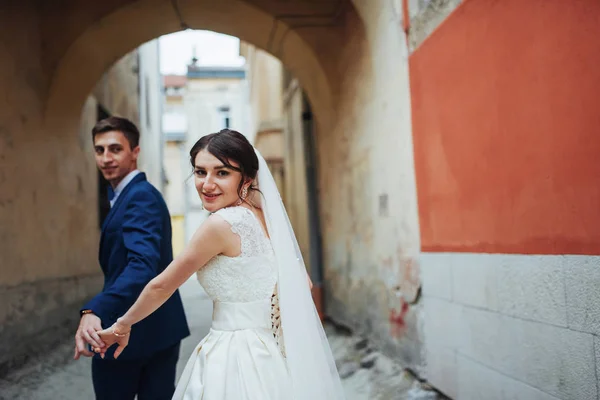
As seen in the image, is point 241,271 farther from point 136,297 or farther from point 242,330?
point 136,297

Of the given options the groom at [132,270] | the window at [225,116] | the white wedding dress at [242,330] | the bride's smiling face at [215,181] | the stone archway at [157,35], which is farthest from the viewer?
the window at [225,116]

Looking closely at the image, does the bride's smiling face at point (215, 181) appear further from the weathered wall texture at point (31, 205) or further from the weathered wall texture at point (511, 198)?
the weathered wall texture at point (31, 205)

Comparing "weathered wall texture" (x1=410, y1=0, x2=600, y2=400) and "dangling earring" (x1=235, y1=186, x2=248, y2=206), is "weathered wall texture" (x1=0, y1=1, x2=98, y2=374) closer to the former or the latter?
"dangling earring" (x1=235, y1=186, x2=248, y2=206)

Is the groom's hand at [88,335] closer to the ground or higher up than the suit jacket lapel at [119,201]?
closer to the ground

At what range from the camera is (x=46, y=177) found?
5324 mm

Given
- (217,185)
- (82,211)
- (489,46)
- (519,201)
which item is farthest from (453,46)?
(82,211)

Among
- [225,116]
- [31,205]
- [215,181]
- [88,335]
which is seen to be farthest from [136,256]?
[225,116]

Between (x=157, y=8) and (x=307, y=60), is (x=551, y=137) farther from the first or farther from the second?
(x=157, y=8)

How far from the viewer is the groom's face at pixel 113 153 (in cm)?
231

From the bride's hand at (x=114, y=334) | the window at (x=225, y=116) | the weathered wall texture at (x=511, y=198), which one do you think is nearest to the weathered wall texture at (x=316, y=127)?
the weathered wall texture at (x=511, y=198)

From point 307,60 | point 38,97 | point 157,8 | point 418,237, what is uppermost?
point 157,8

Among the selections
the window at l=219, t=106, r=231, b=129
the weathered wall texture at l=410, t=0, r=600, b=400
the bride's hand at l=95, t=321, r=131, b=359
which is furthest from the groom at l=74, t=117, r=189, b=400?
the window at l=219, t=106, r=231, b=129

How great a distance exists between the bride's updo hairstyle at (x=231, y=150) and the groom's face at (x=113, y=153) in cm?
57

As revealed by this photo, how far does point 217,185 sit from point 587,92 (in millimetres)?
1398
